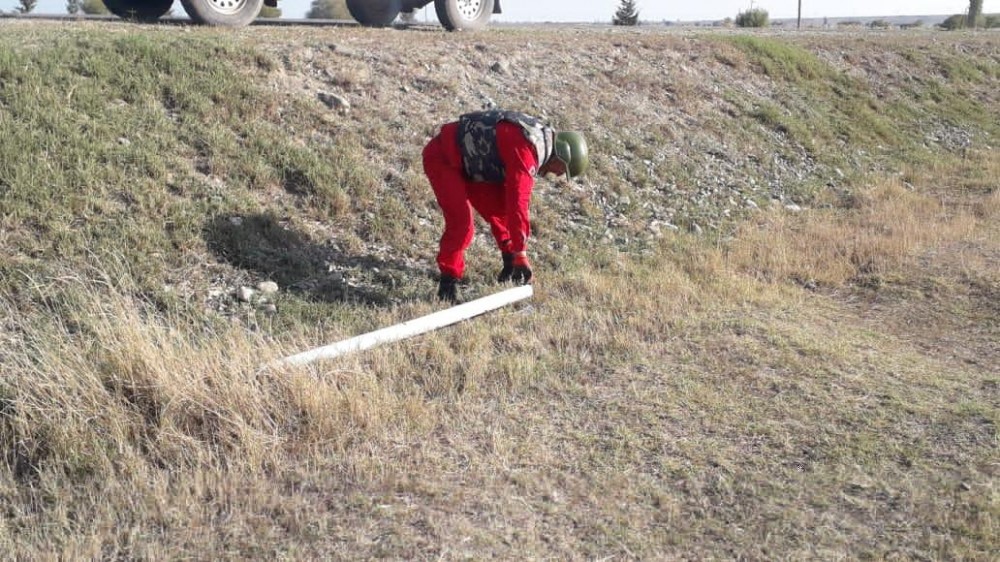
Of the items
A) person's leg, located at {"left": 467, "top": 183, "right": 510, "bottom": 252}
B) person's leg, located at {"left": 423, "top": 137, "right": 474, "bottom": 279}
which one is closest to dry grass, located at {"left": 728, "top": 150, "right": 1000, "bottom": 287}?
person's leg, located at {"left": 467, "top": 183, "right": 510, "bottom": 252}

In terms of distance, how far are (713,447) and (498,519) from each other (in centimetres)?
123

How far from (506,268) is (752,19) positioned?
24.8 metres

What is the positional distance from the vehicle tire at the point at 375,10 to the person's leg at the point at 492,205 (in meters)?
6.10

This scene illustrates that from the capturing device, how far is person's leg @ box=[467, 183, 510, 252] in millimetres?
6102

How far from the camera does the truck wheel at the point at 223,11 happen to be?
907cm

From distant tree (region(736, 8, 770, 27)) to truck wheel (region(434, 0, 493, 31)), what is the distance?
18.4m

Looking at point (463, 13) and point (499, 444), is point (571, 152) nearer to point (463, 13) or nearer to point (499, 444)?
point (499, 444)

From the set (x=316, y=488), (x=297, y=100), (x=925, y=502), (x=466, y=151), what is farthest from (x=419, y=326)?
(x=297, y=100)

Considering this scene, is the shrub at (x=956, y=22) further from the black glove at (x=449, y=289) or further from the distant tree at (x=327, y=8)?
the black glove at (x=449, y=289)

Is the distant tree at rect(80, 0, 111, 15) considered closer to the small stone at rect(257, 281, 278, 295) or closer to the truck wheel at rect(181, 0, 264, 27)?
the truck wheel at rect(181, 0, 264, 27)

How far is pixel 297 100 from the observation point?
7.59 meters

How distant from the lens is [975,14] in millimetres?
34094

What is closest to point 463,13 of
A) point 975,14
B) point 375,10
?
point 375,10

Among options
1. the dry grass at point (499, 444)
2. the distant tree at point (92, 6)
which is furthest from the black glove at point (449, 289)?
the distant tree at point (92, 6)
